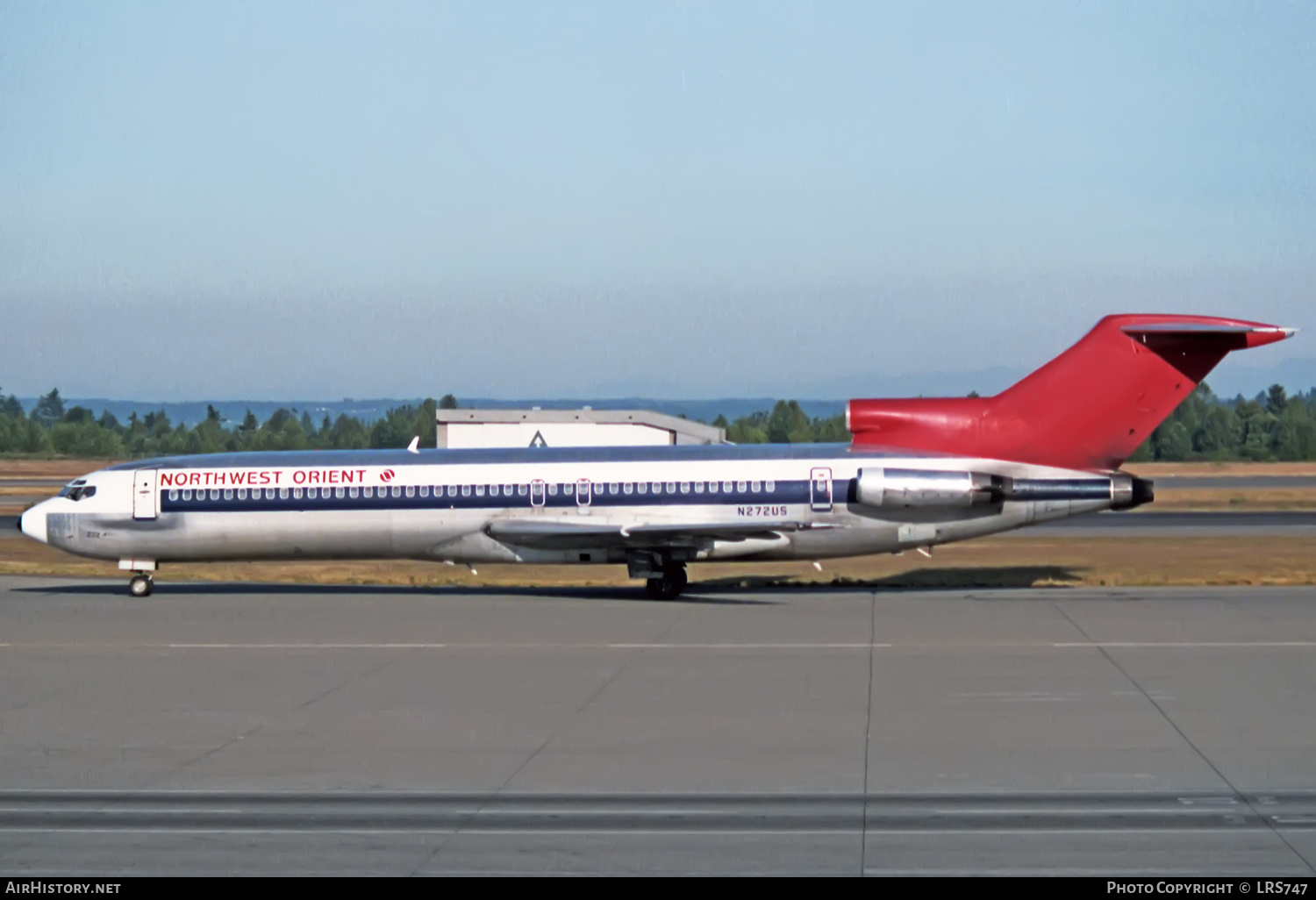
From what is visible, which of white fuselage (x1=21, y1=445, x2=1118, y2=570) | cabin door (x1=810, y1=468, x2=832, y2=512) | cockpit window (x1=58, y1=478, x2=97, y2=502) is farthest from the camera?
cockpit window (x1=58, y1=478, x2=97, y2=502)

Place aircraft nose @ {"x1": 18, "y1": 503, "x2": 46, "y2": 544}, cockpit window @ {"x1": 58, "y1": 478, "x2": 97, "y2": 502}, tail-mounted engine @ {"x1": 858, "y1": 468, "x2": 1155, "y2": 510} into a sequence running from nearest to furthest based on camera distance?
tail-mounted engine @ {"x1": 858, "y1": 468, "x2": 1155, "y2": 510} < cockpit window @ {"x1": 58, "y1": 478, "x2": 97, "y2": 502} < aircraft nose @ {"x1": 18, "y1": 503, "x2": 46, "y2": 544}

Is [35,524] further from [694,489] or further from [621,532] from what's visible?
[694,489]

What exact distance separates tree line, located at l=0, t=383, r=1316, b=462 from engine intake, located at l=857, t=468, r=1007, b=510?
63440mm

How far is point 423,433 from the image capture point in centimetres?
9131

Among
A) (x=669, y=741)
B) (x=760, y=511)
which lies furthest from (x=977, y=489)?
(x=669, y=741)

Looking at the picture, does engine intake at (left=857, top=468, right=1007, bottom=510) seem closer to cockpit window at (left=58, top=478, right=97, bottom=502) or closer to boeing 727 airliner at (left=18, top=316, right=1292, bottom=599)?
boeing 727 airliner at (left=18, top=316, right=1292, bottom=599)

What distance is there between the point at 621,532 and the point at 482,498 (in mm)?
2965

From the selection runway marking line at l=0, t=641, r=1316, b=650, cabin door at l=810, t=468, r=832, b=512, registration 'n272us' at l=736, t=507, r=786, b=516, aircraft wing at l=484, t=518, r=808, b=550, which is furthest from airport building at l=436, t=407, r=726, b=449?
runway marking line at l=0, t=641, r=1316, b=650

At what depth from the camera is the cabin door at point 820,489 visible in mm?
27422

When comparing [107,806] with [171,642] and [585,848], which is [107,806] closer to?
[585,848]

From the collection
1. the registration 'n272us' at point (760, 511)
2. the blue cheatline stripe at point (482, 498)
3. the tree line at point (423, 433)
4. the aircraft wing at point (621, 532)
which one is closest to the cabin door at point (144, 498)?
the blue cheatline stripe at point (482, 498)

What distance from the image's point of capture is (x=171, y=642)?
22.2 metres

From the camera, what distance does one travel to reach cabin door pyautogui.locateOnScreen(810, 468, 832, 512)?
1080 inches

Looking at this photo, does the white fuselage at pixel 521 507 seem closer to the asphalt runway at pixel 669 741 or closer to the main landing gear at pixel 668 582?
the main landing gear at pixel 668 582
